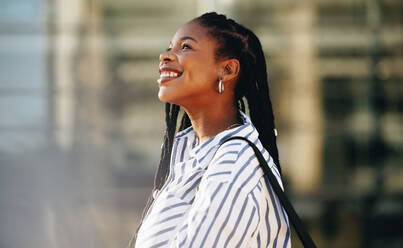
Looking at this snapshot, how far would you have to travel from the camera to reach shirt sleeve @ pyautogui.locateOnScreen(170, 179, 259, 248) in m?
1.10

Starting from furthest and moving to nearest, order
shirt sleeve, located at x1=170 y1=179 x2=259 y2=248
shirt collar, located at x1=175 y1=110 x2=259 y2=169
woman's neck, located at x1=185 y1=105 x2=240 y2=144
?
woman's neck, located at x1=185 y1=105 x2=240 y2=144 → shirt collar, located at x1=175 y1=110 x2=259 y2=169 → shirt sleeve, located at x1=170 y1=179 x2=259 y2=248

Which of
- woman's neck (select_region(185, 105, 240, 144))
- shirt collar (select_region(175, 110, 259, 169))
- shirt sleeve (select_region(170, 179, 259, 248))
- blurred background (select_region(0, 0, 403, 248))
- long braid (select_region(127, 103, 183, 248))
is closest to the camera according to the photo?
shirt sleeve (select_region(170, 179, 259, 248))

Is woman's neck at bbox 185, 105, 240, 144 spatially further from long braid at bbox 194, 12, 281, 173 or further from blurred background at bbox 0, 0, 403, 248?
blurred background at bbox 0, 0, 403, 248

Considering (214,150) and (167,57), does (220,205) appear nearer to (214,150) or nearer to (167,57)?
(214,150)

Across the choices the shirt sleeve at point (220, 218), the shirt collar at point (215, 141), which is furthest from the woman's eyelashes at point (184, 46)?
the shirt sleeve at point (220, 218)

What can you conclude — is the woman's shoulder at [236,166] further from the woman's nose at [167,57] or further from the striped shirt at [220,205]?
the woman's nose at [167,57]

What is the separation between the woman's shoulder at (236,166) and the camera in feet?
3.73

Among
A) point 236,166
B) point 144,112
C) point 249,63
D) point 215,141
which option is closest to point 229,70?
point 249,63

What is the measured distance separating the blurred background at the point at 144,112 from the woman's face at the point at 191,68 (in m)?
3.84

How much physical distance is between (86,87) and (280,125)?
1888mm

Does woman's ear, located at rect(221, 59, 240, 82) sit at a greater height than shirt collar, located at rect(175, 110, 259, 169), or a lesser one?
greater

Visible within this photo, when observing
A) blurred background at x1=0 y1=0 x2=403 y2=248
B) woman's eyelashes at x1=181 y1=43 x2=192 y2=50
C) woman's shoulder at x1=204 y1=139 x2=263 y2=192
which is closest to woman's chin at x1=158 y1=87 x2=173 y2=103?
woman's eyelashes at x1=181 y1=43 x2=192 y2=50

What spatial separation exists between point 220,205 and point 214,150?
0.70 ft

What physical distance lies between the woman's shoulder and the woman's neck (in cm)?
20
